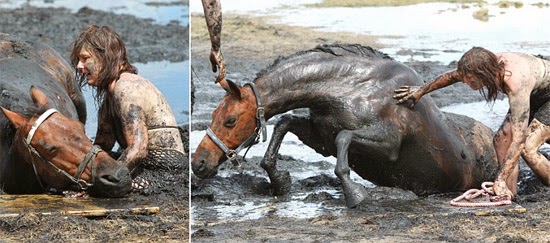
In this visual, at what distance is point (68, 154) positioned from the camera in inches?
397

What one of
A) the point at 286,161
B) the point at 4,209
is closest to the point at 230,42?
the point at 286,161

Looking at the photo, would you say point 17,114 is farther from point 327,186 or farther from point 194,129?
point 194,129

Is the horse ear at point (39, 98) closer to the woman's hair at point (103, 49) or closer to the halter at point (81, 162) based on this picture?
the halter at point (81, 162)

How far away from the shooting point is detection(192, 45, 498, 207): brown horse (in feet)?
35.8

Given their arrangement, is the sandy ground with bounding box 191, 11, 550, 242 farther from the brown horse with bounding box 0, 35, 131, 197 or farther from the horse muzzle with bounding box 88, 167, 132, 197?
the brown horse with bounding box 0, 35, 131, 197

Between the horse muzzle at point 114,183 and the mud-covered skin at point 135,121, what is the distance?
27 centimetres

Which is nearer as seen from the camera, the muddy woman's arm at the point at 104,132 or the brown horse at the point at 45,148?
the brown horse at the point at 45,148

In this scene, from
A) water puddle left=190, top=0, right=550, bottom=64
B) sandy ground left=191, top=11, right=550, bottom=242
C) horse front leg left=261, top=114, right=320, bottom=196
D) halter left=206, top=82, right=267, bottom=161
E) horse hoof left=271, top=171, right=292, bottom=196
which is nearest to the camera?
sandy ground left=191, top=11, right=550, bottom=242

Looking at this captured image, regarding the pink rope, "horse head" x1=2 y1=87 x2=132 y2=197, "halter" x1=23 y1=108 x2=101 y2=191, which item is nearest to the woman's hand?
the pink rope

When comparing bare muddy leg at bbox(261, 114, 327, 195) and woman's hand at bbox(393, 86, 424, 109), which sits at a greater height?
woman's hand at bbox(393, 86, 424, 109)

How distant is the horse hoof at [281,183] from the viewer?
1154 centimetres

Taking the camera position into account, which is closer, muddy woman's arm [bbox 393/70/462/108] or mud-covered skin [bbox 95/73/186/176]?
mud-covered skin [bbox 95/73/186/176]

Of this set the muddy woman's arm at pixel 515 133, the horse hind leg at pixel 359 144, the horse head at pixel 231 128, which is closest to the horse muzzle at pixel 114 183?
the horse head at pixel 231 128

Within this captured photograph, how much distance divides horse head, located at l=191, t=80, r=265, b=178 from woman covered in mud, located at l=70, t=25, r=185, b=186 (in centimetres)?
20
